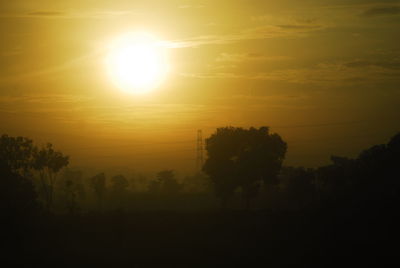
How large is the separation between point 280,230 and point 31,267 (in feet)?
95.5

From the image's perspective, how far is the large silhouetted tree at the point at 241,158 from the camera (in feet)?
365

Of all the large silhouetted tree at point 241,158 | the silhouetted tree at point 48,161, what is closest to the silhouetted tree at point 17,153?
the silhouetted tree at point 48,161

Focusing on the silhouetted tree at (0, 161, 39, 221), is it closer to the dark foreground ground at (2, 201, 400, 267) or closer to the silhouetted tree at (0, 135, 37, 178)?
the dark foreground ground at (2, 201, 400, 267)

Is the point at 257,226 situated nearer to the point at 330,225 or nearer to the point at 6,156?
the point at 330,225

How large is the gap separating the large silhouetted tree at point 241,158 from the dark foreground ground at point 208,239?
25947 mm

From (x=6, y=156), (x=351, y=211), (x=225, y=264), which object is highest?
(x=6, y=156)

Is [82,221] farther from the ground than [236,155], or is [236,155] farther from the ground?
[236,155]

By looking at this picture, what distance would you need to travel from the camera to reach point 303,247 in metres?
63.3

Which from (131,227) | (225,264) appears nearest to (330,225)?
(225,264)

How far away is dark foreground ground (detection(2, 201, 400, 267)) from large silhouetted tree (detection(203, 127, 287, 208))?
2595 cm

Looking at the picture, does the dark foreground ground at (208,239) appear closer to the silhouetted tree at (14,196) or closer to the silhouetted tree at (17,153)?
the silhouetted tree at (14,196)

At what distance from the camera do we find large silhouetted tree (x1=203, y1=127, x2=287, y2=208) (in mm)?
111250

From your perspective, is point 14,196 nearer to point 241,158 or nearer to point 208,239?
point 208,239

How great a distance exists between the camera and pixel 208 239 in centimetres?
7212
